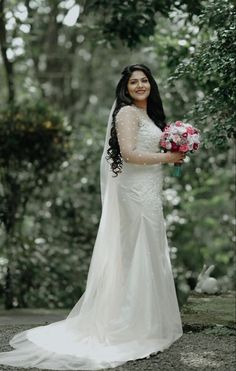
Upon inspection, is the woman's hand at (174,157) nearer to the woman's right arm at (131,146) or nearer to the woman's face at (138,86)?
the woman's right arm at (131,146)

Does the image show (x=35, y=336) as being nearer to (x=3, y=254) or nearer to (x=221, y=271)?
(x=3, y=254)

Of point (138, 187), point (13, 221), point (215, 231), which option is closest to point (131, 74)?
point (138, 187)

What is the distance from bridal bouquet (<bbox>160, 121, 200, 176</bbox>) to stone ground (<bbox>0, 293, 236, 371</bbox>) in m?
1.45

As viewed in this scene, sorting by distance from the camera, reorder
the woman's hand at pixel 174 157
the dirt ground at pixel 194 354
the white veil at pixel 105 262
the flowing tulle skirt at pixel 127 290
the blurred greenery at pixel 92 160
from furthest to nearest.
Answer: the blurred greenery at pixel 92 160 < the white veil at pixel 105 262 < the woman's hand at pixel 174 157 < the flowing tulle skirt at pixel 127 290 < the dirt ground at pixel 194 354

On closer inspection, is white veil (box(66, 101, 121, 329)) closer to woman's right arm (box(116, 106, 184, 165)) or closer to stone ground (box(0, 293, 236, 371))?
woman's right arm (box(116, 106, 184, 165))

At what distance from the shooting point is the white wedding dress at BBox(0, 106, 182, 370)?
4355 millimetres

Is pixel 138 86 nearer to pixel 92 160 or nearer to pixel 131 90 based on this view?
pixel 131 90

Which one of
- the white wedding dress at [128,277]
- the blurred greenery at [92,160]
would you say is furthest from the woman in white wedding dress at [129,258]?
the blurred greenery at [92,160]

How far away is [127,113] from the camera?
14.7ft

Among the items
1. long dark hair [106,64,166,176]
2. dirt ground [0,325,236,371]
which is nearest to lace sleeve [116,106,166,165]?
long dark hair [106,64,166,176]

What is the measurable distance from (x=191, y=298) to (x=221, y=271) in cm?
514

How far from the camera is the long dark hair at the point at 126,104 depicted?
457 cm

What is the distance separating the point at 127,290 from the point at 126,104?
4.51 ft

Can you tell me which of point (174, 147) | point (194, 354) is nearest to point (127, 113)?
point (174, 147)
